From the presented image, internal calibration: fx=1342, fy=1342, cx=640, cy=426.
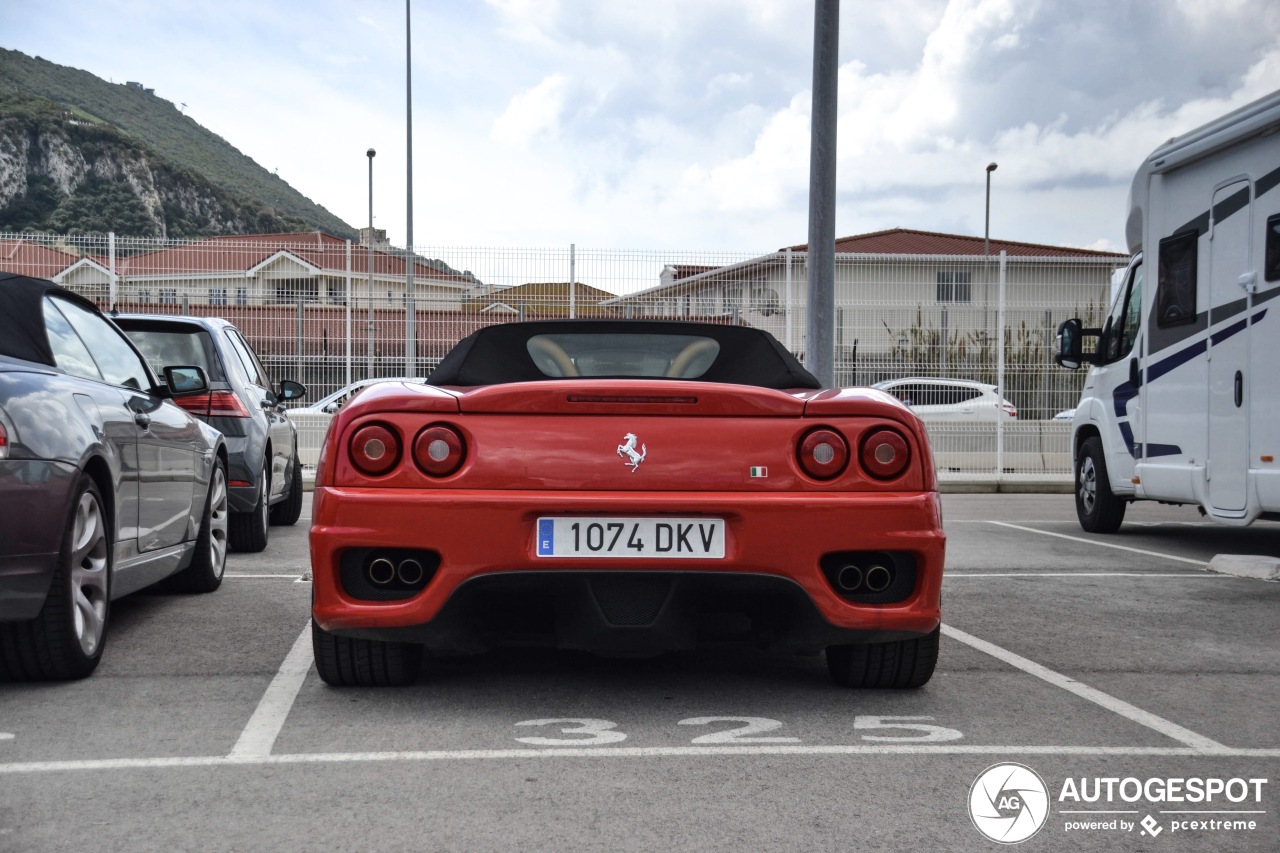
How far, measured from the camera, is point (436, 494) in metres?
3.89

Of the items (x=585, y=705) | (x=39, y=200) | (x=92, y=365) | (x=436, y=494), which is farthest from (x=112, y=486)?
(x=39, y=200)

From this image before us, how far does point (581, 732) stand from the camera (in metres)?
3.78

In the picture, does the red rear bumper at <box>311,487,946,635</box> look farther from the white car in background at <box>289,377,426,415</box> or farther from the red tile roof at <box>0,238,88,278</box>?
the red tile roof at <box>0,238,88,278</box>

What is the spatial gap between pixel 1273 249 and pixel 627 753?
5.77m

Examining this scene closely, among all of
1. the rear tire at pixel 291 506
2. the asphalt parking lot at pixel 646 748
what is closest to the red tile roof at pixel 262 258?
the rear tire at pixel 291 506

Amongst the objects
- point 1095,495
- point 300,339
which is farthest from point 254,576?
point 300,339

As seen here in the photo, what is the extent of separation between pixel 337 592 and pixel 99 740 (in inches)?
29.5

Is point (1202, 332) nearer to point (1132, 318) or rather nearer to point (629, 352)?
point (1132, 318)

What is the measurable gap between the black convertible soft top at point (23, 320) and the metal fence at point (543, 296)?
37.3 ft

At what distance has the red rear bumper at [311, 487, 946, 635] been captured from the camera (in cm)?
385

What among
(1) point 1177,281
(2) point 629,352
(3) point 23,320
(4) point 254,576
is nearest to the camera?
(3) point 23,320

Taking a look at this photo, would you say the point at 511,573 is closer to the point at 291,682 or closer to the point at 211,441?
the point at 291,682

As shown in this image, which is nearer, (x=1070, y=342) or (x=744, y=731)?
(x=744, y=731)

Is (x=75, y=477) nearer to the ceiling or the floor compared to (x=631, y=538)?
nearer to the ceiling
